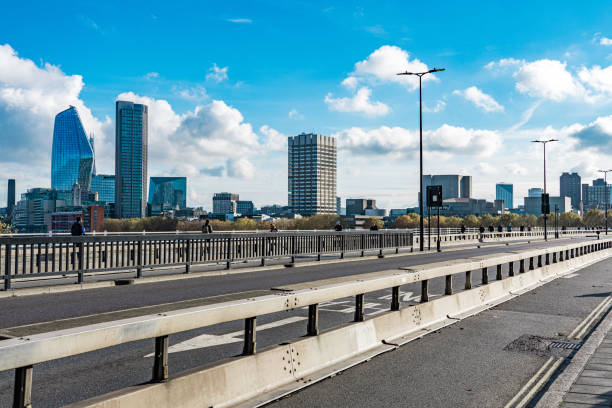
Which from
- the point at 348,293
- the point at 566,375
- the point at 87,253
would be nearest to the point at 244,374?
the point at 348,293

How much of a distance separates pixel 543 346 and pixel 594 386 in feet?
7.59

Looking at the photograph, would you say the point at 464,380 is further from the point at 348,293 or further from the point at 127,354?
the point at 127,354

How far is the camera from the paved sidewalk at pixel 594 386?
209 inches

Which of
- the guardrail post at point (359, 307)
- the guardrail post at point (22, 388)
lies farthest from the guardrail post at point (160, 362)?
the guardrail post at point (359, 307)

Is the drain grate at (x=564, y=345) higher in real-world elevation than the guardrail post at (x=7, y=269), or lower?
lower

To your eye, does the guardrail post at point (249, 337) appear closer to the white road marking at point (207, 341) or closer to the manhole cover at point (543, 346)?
the white road marking at point (207, 341)

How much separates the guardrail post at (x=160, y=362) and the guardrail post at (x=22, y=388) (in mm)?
1056

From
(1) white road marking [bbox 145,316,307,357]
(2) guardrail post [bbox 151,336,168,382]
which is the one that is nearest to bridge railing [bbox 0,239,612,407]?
(2) guardrail post [bbox 151,336,168,382]

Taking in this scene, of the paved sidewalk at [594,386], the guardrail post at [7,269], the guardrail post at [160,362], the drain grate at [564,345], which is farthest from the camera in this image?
the guardrail post at [7,269]

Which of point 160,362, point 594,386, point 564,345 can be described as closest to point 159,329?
point 160,362

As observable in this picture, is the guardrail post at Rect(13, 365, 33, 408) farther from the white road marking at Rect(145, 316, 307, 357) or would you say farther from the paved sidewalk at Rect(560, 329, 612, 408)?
the paved sidewalk at Rect(560, 329, 612, 408)

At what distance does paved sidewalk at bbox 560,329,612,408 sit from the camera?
5.31 metres

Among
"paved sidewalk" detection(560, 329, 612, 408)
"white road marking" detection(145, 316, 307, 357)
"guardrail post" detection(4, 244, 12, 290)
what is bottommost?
"white road marking" detection(145, 316, 307, 357)

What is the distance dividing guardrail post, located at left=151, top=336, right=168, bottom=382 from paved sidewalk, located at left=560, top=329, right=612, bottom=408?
11.8 ft
